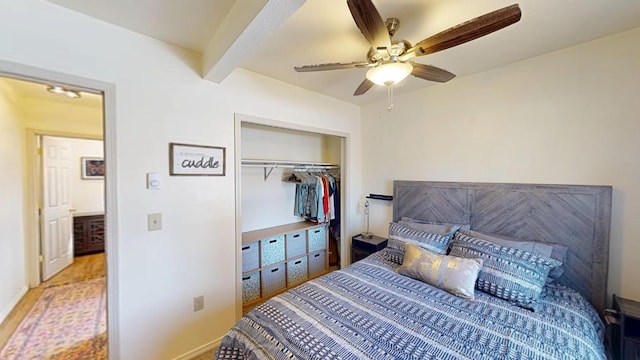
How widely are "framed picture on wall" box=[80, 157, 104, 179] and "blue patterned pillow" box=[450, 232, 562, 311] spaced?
20.2ft

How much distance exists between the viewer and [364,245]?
120 inches

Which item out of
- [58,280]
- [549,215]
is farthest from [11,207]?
[549,215]

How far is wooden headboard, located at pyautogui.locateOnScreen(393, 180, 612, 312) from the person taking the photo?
1.78 m

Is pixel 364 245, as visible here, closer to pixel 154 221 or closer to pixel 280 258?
pixel 280 258

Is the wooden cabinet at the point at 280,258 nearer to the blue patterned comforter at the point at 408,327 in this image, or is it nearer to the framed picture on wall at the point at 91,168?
the blue patterned comforter at the point at 408,327

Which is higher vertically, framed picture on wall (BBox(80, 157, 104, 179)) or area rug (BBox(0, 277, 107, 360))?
framed picture on wall (BBox(80, 157, 104, 179))

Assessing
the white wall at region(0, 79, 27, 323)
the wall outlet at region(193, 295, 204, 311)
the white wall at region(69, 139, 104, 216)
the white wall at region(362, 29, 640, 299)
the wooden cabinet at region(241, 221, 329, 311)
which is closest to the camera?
the white wall at region(362, 29, 640, 299)

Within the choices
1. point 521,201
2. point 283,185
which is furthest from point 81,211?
point 521,201

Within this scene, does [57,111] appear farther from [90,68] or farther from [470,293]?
[470,293]

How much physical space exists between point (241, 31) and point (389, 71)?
897 millimetres

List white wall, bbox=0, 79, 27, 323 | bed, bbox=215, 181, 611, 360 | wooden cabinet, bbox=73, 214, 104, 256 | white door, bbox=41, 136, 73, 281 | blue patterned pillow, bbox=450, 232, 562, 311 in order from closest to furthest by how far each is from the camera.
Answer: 1. bed, bbox=215, 181, 611, 360
2. blue patterned pillow, bbox=450, 232, 562, 311
3. white wall, bbox=0, 79, 27, 323
4. white door, bbox=41, 136, 73, 281
5. wooden cabinet, bbox=73, 214, 104, 256

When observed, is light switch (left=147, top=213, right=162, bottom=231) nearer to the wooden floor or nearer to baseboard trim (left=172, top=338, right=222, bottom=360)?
A: baseboard trim (left=172, top=338, right=222, bottom=360)

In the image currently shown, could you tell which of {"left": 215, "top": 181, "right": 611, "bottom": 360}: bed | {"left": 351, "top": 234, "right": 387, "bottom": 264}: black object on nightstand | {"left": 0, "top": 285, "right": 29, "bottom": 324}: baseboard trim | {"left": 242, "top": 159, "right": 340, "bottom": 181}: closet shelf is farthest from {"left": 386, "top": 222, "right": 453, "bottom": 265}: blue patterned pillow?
{"left": 0, "top": 285, "right": 29, "bottom": 324}: baseboard trim

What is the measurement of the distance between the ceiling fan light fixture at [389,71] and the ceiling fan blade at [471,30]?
0.26ft
